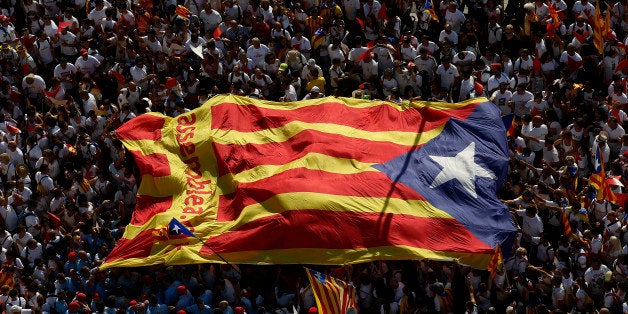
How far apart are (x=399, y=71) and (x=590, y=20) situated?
4521mm

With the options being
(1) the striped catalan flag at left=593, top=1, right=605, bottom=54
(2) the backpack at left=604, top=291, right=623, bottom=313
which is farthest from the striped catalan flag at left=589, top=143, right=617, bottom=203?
(1) the striped catalan flag at left=593, top=1, right=605, bottom=54

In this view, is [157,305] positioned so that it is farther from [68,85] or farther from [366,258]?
[68,85]

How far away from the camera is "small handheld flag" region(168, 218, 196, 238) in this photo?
92.9 feet

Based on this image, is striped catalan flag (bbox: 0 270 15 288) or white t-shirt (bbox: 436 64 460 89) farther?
white t-shirt (bbox: 436 64 460 89)

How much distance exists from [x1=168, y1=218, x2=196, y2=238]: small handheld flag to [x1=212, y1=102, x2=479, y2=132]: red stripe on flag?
10.6ft

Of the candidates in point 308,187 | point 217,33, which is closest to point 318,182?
point 308,187

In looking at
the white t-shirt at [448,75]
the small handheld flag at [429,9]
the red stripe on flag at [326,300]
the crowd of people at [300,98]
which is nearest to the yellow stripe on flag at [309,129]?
the crowd of people at [300,98]

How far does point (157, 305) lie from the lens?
28469 mm

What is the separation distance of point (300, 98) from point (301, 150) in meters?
3.31

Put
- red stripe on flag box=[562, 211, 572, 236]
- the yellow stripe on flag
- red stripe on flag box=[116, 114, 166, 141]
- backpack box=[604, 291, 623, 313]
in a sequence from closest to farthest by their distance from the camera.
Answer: backpack box=[604, 291, 623, 313]
red stripe on flag box=[562, 211, 572, 236]
the yellow stripe on flag
red stripe on flag box=[116, 114, 166, 141]

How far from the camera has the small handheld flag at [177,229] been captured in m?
28.3

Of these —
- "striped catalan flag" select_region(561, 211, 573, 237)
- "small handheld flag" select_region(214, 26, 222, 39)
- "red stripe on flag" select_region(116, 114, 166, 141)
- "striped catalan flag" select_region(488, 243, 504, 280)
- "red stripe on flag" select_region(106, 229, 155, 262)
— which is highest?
"small handheld flag" select_region(214, 26, 222, 39)

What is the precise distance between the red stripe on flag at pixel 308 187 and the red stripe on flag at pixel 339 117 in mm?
1790

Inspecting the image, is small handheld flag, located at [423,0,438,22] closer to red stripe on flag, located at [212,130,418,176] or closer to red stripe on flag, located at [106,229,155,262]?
red stripe on flag, located at [212,130,418,176]
